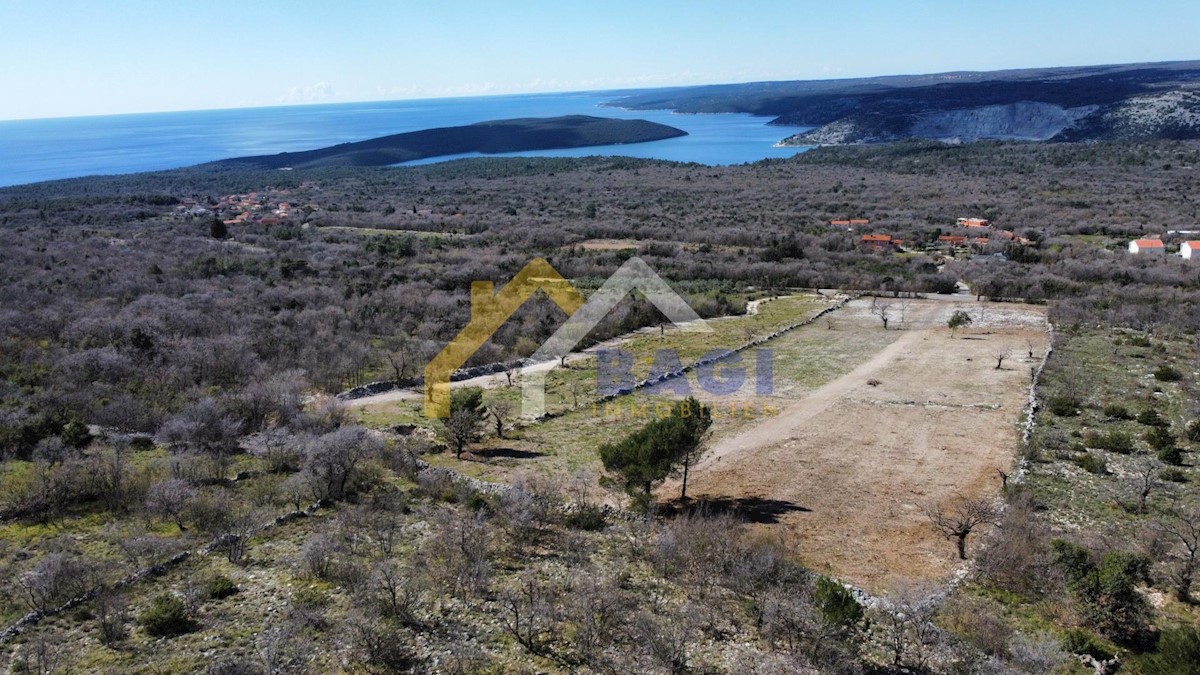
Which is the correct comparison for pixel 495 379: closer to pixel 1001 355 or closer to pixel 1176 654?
pixel 1001 355

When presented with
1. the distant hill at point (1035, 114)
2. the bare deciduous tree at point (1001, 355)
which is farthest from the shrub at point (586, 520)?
the distant hill at point (1035, 114)

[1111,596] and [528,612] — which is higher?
[528,612]

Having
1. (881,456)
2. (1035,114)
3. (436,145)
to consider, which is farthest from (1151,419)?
(436,145)

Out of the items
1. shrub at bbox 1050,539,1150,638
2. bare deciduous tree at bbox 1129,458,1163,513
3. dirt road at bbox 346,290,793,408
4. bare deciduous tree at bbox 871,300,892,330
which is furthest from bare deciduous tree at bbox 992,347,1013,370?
shrub at bbox 1050,539,1150,638

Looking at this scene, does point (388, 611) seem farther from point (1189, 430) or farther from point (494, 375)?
point (1189, 430)

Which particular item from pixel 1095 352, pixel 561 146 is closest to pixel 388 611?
pixel 1095 352

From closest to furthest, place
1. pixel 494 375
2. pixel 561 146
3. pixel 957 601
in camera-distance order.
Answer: pixel 957 601
pixel 494 375
pixel 561 146

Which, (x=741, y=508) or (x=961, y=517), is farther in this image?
(x=741, y=508)
